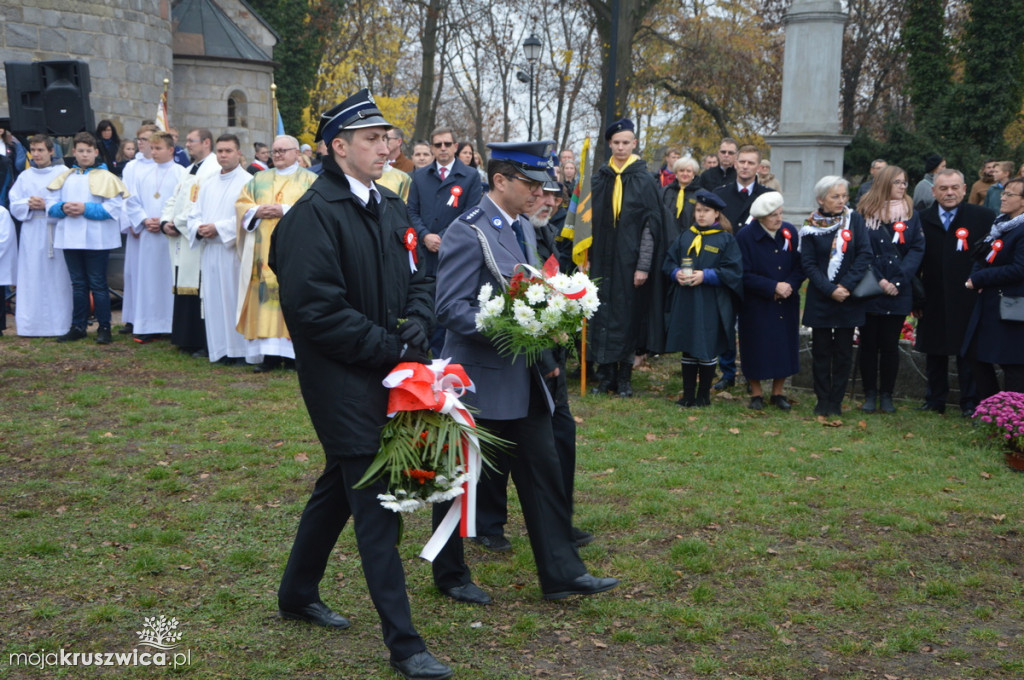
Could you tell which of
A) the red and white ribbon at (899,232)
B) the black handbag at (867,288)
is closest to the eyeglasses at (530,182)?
the black handbag at (867,288)

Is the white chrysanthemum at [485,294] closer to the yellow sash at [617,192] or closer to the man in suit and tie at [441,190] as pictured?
the yellow sash at [617,192]

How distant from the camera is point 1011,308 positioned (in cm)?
828

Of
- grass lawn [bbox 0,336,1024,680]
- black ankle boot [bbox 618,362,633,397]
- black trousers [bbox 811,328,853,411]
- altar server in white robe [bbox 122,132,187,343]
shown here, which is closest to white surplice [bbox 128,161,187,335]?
altar server in white robe [bbox 122,132,187,343]

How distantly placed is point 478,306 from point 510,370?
342 mm

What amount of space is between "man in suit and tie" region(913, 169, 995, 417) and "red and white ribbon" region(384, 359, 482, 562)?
6.18m

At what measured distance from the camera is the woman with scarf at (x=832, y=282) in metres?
8.96

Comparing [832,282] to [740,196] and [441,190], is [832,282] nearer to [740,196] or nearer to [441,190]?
[740,196]

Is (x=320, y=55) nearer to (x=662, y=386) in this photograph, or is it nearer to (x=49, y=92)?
(x=49, y=92)

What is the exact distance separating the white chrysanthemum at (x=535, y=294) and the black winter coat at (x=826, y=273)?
4932 mm

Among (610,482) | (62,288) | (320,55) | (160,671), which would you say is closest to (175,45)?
(320,55)

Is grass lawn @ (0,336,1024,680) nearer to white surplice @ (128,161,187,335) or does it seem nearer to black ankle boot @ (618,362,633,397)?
black ankle boot @ (618,362,633,397)

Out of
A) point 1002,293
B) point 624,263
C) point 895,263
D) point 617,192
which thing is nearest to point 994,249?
point 1002,293

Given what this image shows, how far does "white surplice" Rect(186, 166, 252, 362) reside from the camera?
11.1 metres

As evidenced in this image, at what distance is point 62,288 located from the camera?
12734 millimetres
